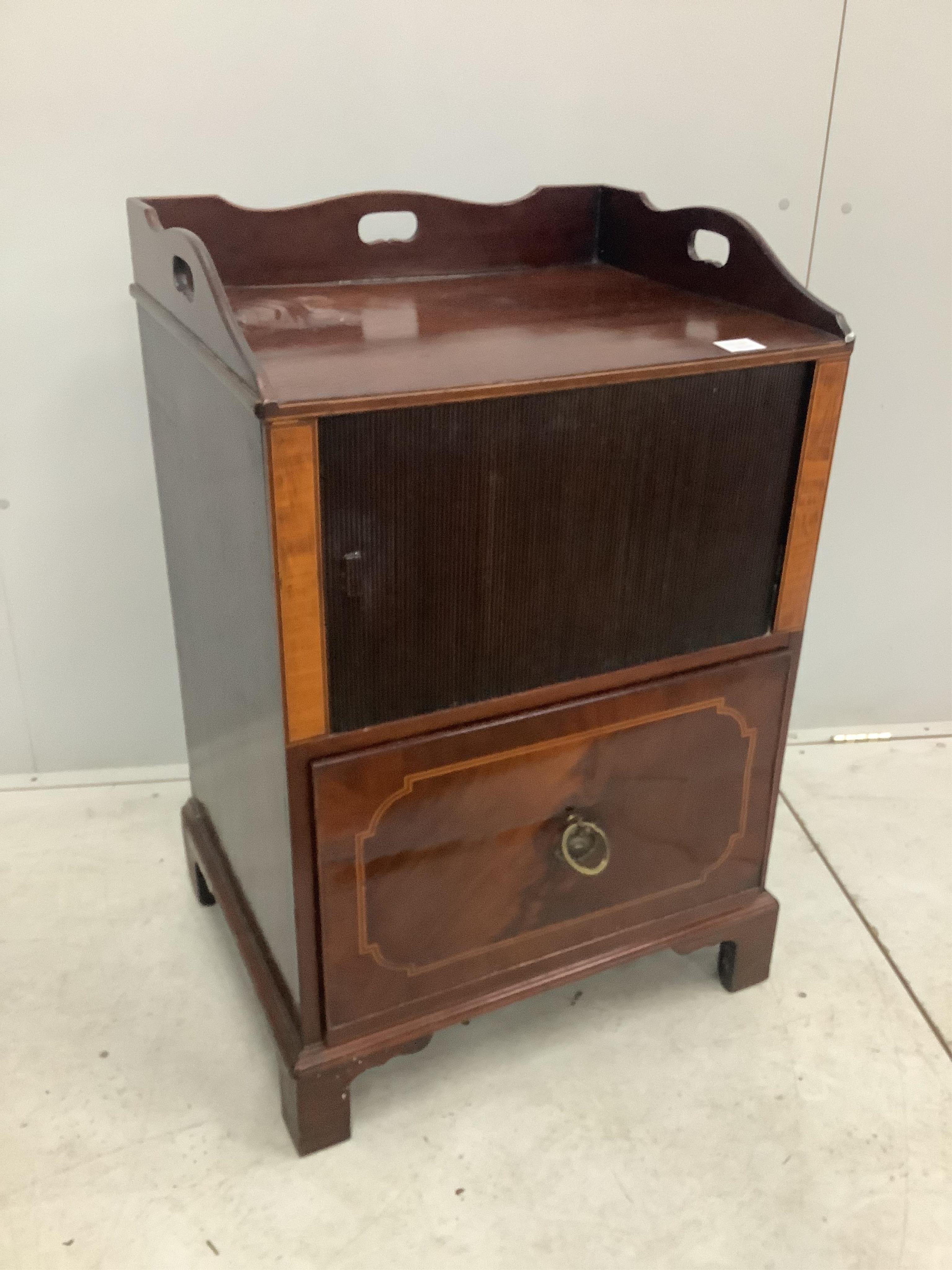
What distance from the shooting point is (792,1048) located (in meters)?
1.20

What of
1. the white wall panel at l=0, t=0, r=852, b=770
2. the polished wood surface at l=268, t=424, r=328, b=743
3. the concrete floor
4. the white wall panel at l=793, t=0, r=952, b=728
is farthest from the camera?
the white wall panel at l=793, t=0, r=952, b=728

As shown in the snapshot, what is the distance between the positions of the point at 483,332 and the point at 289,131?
0.49 meters

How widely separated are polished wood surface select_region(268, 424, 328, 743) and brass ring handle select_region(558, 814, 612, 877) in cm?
29

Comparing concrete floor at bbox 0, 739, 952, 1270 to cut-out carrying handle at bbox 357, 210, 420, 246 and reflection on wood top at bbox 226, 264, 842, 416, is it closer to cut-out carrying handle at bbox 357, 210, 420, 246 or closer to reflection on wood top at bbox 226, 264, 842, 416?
reflection on wood top at bbox 226, 264, 842, 416

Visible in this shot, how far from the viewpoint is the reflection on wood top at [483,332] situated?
2.70 feet

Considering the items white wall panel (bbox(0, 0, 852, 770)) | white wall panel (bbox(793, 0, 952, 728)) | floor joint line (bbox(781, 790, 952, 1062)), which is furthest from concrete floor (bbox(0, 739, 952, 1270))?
white wall panel (bbox(0, 0, 852, 770))

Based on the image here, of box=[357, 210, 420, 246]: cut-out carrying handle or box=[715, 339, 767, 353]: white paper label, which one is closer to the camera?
box=[715, 339, 767, 353]: white paper label

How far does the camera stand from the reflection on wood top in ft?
2.70

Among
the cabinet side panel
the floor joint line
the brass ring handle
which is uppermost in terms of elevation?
the cabinet side panel

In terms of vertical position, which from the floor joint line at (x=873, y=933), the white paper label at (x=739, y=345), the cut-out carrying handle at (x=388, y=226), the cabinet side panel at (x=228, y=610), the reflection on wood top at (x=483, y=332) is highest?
the cut-out carrying handle at (x=388, y=226)

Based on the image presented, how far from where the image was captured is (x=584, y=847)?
1.05 meters

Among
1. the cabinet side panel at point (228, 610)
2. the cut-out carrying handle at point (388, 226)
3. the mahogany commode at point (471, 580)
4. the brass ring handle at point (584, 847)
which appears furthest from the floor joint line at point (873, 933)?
the cut-out carrying handle at point (388, 226)

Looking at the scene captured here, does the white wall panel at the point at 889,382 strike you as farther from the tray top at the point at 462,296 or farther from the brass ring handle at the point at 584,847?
the brass ring handle at the point at 584,847

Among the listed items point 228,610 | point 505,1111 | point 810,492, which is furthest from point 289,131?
point 505,1111
